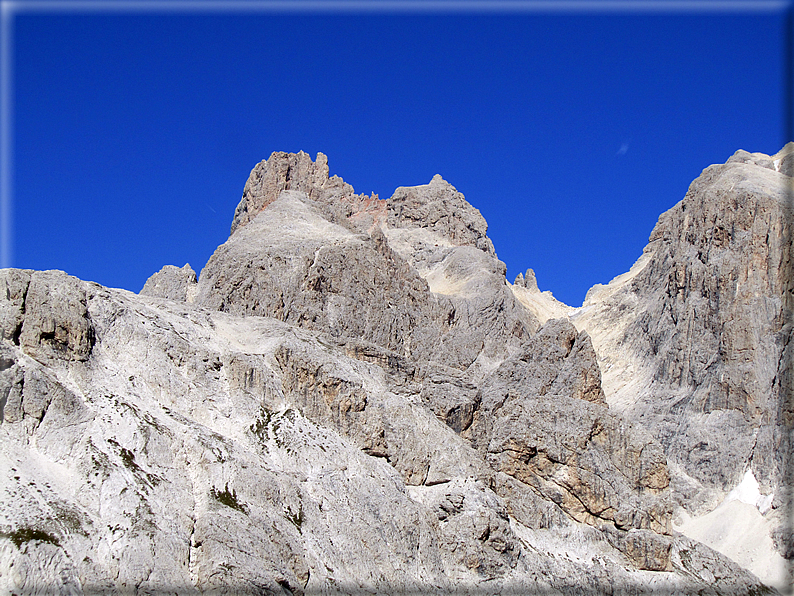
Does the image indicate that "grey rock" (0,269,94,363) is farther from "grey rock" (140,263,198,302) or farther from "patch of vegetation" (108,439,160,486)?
"grey rock" (140,263,198,302)

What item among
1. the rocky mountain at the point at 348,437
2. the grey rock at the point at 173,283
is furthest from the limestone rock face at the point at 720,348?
Result: the grey rock at the point at 173,283

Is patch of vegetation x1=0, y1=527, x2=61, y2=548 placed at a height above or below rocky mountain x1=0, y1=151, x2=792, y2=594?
below

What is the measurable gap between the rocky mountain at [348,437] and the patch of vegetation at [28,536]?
0.55 ft

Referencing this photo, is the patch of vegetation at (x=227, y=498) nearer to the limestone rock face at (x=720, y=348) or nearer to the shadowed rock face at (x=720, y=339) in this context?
the limestone rock face at (x=720, y=348)

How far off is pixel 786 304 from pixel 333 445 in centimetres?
9172


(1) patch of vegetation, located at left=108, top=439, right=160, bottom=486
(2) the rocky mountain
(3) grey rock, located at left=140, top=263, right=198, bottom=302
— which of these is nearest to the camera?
(2) the rocky mountain

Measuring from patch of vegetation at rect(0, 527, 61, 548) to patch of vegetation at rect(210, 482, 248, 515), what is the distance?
14429mm

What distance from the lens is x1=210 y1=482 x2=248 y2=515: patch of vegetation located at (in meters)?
74.3

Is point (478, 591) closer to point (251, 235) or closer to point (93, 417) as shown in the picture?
point (93, 417)

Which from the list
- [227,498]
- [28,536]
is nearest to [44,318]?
[227,498]

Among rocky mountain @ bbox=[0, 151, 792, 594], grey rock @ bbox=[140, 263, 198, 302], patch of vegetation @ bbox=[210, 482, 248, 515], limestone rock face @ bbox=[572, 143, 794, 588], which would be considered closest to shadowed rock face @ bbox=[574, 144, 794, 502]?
limestone rock face @ bbox=[572, 143, 794, 588]

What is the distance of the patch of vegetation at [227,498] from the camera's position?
7431 cm

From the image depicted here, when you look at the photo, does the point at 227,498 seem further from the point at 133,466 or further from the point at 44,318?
the point at 44,318

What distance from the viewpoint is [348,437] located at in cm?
9138
